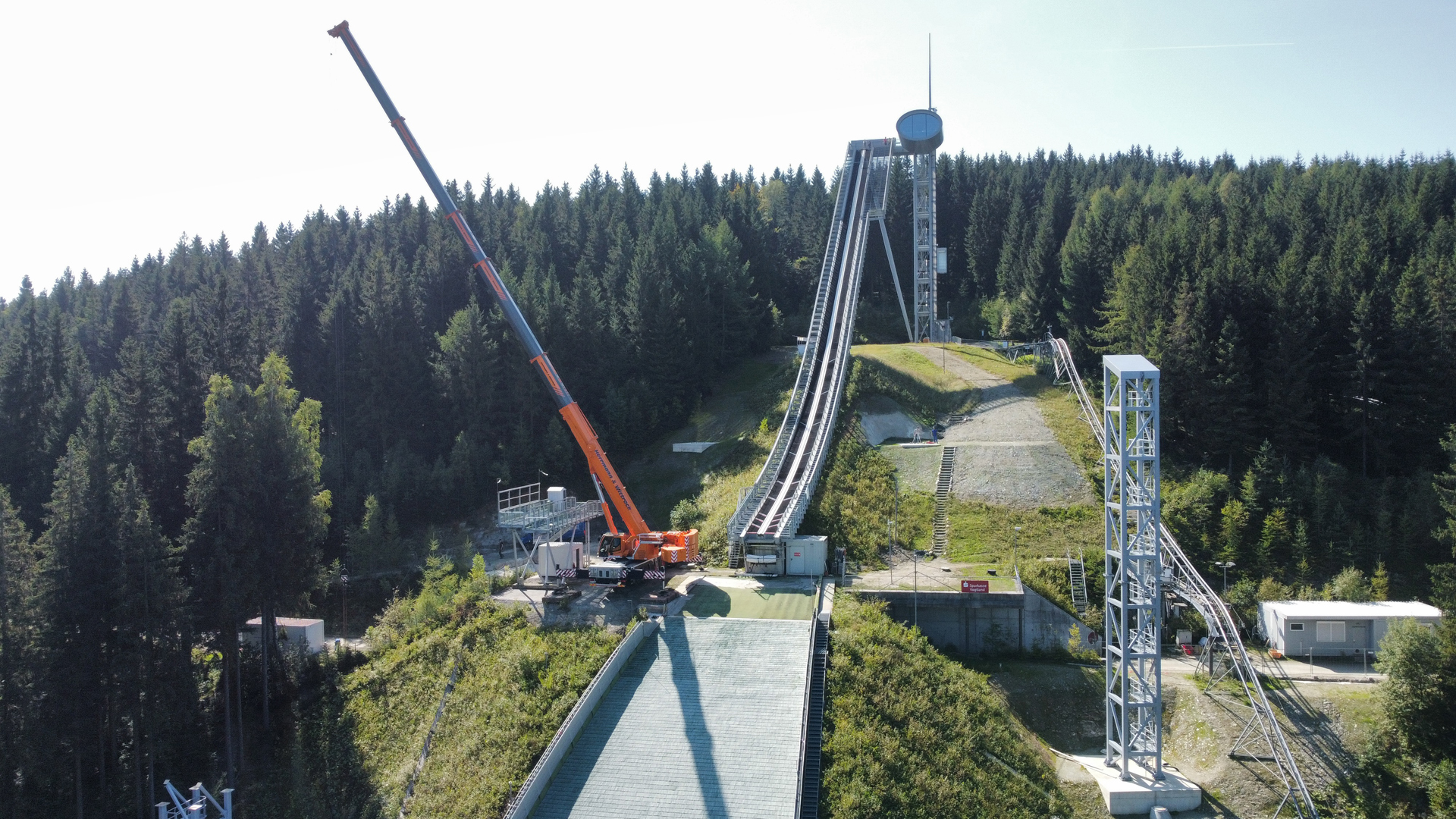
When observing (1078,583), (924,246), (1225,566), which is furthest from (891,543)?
(924,246)

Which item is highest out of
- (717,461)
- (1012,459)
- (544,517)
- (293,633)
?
(1012,459)

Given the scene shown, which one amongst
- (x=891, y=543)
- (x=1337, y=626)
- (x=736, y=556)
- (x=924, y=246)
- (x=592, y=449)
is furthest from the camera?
(x=924, y=246)

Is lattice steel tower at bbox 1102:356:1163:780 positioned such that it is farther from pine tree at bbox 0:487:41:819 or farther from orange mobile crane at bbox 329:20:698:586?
pine tree at bbox 0:487:41:819

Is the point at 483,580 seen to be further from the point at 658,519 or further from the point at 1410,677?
the point at 1410,677

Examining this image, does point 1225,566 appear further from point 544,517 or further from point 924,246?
point 924,246

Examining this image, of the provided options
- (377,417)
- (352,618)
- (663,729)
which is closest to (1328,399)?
(663,729)

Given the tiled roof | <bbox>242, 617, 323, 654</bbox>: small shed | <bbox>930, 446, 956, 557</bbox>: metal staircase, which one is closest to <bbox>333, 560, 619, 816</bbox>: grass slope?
the tiled roof
